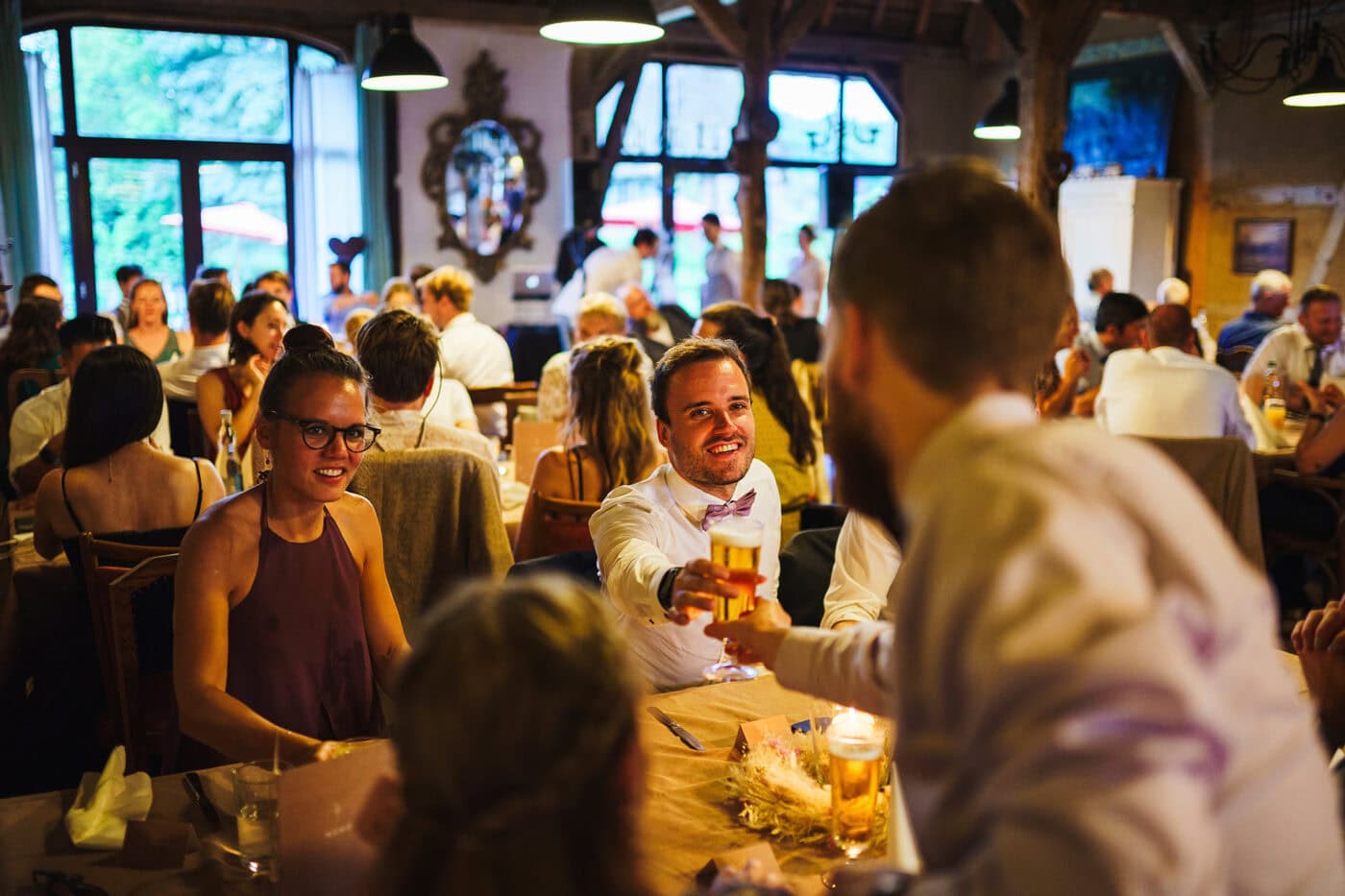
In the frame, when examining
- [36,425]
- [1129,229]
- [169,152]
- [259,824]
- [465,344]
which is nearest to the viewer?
[259,824]

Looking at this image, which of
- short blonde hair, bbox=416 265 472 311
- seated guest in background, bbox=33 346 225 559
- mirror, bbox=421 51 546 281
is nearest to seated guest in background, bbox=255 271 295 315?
short blonde hair, bbox=416 265 472 311

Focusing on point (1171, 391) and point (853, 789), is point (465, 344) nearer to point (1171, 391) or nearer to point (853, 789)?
point (1171, 391)

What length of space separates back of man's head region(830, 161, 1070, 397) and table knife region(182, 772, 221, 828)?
1.16 m

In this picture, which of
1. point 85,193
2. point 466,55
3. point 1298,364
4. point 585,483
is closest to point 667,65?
point 466,55

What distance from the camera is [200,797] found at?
1.59 meters

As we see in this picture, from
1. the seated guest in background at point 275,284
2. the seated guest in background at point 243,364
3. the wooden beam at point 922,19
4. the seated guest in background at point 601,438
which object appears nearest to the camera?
the seated guest in background at point 601,438

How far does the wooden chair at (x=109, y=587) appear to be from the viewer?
7.57ft

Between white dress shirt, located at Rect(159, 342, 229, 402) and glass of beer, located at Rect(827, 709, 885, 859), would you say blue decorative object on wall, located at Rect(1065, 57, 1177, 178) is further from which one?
glass of beer, located at Rect(827, 709, 885, 859)

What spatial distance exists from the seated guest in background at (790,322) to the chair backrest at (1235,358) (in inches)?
123

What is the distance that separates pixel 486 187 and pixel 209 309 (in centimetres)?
616

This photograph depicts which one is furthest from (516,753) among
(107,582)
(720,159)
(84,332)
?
(720,159)

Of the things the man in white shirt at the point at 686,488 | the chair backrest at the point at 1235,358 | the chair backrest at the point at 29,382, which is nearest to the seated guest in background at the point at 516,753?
the man in white shirt at the point at 686,488

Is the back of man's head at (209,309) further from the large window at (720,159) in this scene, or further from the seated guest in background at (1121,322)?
the large window at (720,159)

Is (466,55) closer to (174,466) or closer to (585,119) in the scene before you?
(585,119)
